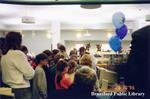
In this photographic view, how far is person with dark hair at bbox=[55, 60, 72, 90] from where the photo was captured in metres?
1.94

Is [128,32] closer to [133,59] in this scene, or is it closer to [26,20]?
[133,59]

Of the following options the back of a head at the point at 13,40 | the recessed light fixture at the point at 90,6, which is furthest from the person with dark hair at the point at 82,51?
the back of a head at the point at 13,40

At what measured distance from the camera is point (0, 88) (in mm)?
1892

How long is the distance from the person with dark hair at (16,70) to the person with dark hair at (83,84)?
328 millimetres

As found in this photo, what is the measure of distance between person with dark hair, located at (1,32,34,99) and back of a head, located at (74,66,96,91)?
344 millimetres

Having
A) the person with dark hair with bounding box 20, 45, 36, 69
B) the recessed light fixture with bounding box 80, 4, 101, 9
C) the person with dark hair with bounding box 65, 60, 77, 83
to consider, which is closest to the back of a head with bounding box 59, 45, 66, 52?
the person with dark hair with bounding box 65, 60, 77, 83

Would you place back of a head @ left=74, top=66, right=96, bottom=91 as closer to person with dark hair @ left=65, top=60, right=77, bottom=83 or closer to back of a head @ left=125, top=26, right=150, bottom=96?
person with dark hair @ left=65, top=60, right=77, bottom=83

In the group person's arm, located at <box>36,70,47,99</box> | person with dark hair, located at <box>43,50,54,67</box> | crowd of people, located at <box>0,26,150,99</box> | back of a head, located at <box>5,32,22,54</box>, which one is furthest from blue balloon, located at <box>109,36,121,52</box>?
back of a head, located at <box>5,32,22,54</box>

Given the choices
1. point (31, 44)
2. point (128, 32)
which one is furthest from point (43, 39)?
point (128, 32)

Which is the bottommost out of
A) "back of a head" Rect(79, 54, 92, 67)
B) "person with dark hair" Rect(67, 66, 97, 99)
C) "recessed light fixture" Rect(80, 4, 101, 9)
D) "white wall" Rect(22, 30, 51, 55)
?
"person with dark hair" Rect(67, 66, 97, 99)

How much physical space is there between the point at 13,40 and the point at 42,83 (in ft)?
1.29

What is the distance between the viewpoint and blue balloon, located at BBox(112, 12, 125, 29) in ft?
6.22

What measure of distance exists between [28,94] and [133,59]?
833 mm

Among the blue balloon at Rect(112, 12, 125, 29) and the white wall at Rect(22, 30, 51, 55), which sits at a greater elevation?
the blue balloon at Rect(112, 12, 125, 29)
